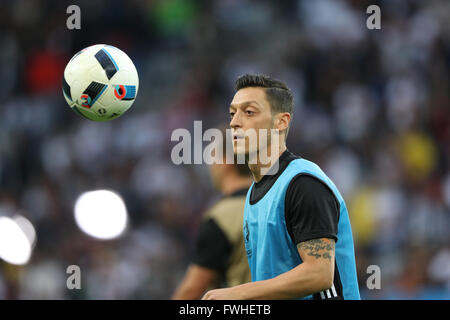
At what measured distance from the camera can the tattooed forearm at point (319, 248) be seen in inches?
134

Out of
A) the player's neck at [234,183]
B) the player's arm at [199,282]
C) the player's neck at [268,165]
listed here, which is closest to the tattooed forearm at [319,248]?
the player's neck at [268,165]

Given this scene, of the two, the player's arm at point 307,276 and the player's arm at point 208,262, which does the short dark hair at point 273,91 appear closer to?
the player's arm at point 307,276

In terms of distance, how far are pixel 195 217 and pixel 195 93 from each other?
2.74 metres

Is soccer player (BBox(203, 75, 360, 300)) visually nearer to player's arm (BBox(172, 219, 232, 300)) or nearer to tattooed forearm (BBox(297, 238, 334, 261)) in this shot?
tattooed forearm (BBox(297, 238, 334, 261))

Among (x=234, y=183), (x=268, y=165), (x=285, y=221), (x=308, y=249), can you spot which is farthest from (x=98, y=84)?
(x=308, y=249)

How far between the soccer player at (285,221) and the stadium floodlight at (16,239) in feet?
21.8

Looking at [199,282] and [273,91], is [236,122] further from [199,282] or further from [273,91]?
[199,282]

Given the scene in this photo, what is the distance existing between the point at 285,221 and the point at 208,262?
1.65m

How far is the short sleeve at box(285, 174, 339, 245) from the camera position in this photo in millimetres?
3463

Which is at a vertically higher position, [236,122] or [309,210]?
[236,122]

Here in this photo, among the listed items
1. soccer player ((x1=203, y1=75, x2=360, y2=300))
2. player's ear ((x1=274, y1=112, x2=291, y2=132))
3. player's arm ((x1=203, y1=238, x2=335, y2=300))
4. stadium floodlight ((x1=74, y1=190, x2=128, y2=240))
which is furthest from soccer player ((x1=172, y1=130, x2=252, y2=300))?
stadium floodlight ((x1=74, y1=190, x2=128, y2=240))

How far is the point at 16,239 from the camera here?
33.8ft

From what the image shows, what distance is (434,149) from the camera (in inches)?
422
